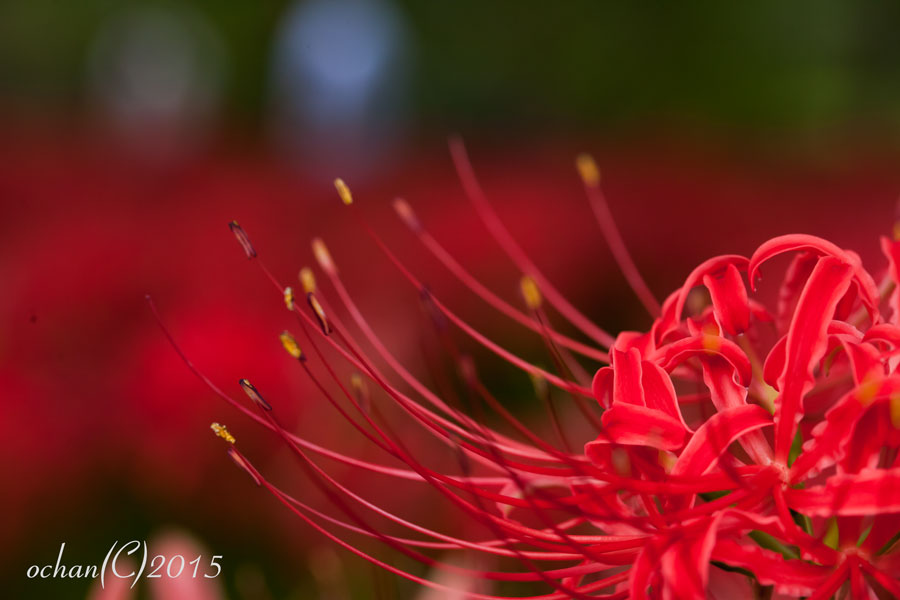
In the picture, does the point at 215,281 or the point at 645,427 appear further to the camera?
the point at 215,281

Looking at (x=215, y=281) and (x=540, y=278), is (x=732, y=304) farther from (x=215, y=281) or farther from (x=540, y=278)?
(x=215, y=281)

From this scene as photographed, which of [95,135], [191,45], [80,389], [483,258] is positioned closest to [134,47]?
[191,45]

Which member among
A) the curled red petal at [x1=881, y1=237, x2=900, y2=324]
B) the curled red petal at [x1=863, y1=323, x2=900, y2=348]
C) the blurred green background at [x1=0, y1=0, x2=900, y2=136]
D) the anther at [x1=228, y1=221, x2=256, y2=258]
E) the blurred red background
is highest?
the blurred green background at [x1=0, y1=0, x2=900, y2=136]

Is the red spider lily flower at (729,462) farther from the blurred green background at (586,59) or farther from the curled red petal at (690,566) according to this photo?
the blurred green background at (586,59)

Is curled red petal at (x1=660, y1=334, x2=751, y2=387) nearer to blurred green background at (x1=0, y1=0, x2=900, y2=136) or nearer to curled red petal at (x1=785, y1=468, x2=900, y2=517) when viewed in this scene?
curled red petal at (x1=785, y1=468, x2=900, y2=517)

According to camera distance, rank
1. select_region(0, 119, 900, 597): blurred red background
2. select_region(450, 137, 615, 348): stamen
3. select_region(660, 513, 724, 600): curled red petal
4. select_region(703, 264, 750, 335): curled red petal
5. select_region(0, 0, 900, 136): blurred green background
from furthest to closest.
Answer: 1. select_region(0, 0, 900, 136): blurred green background
2. select_region(0, 119, 900, 597): blurred red background
3. select_region(450, 137, 615, 348): stamen
4. select_region(703, 264, 750, 335): curled red petal
5. select_region(660, 513, 724, 600): curled red petal

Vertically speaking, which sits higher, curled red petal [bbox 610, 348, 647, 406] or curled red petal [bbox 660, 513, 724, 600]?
curled red petal [bbox 610, 348, 647, 406]

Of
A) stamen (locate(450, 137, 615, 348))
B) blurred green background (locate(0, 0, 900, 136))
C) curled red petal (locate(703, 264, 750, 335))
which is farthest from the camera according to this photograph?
blurred green background (locate(0, 0, 900, 136))

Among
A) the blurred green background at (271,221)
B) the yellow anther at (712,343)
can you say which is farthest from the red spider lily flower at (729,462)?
the blurred green background at (271,221)

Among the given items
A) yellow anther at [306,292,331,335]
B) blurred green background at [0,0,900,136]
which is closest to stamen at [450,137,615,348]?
yellow anther at [306,292,331,335]

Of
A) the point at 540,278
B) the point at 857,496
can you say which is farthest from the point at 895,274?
the point at 540,278

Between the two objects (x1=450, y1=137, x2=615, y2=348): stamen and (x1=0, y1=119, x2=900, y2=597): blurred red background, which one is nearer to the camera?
(x1=450, y1=137, x2=615, y2=348): stamen
